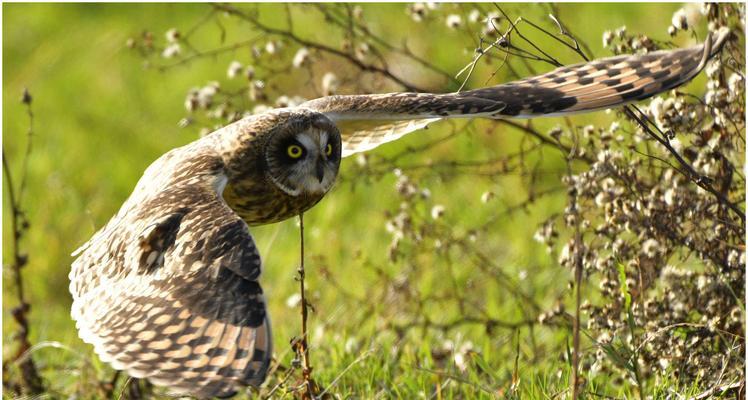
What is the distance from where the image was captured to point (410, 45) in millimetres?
A: 9258

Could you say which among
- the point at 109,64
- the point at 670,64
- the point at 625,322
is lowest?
the point at 625,322

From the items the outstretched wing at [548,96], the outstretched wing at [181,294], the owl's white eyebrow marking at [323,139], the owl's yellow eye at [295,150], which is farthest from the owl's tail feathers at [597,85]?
the outstretched wing at [181,294]

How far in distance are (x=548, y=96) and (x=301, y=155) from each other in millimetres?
1037

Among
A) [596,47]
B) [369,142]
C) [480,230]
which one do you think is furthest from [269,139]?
[596,47]

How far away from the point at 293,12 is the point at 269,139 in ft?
20.7

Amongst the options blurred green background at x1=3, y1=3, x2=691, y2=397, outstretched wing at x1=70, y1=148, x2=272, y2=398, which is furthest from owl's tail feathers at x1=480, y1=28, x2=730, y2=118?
outstretched wing at x1=70, y1=148, x2=272, y2=398

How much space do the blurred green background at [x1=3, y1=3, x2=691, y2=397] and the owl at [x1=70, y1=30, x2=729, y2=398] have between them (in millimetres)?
590

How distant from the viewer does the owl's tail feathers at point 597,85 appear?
4379 millimetres

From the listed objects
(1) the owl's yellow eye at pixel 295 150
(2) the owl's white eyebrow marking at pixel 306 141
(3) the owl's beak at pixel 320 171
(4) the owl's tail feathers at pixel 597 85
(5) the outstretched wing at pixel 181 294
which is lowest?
(5) the outstretched wing at pixel 181 294

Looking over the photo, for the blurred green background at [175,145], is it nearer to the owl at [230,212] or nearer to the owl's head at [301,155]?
the owl at [230,212]

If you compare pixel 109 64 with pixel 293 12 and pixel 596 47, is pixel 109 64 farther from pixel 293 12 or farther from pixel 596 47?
pixel 596 47

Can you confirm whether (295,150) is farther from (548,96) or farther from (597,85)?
(597,85)

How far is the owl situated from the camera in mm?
3482

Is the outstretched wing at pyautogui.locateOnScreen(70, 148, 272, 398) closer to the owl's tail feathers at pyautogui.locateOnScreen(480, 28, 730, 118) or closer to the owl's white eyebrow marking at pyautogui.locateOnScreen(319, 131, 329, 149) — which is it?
the owl's white eyebrow marking at pyautogui.locateOnScreen(319, 131, 329, 149)
